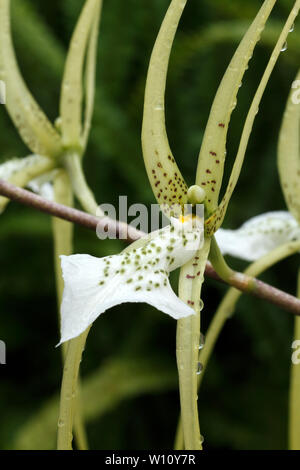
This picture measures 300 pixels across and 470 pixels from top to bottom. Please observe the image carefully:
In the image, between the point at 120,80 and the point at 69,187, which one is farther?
the point at 120,80

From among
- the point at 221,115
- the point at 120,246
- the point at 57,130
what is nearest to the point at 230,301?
the point at 221,115

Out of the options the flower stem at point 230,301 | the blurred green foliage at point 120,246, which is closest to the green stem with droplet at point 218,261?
the flower stem at point 230,301

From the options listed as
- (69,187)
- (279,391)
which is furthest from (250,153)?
(69,187)

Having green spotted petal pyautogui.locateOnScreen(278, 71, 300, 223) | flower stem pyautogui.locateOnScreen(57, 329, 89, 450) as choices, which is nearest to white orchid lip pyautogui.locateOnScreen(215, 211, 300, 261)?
green spotted petal pyautogui.locateOnScreen(278, 71, 300, 223)

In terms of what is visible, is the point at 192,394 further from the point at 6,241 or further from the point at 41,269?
the point at 6,241

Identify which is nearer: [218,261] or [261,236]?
[218,261]

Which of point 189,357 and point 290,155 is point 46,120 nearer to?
point 290,155

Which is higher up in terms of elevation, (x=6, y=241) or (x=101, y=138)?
(x=101, y=138)
